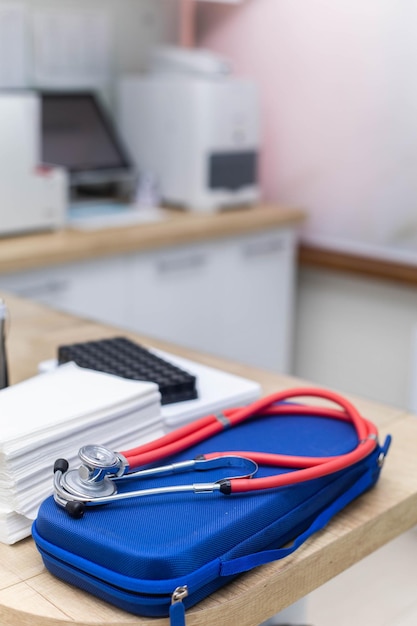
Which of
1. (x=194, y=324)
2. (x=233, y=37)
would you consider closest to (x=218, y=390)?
(x=194, y=324)

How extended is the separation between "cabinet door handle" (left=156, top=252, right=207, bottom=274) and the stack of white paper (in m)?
1.65

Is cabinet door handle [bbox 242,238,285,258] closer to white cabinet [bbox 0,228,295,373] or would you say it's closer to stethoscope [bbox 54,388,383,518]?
white cabinet [bbox 0,228,295,373]

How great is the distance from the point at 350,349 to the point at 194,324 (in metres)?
0.64

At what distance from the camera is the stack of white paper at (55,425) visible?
2.97 ft

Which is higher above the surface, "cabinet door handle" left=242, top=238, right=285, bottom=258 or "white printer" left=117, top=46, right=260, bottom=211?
"white printer" left=117, top=46, right=260, bottom=211

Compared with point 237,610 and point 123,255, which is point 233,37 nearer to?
point 123,255

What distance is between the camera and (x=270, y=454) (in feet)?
3.12

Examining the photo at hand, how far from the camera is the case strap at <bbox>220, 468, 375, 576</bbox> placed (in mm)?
817

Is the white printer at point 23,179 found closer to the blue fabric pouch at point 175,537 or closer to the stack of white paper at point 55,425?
the stack of white paper at point 55,425

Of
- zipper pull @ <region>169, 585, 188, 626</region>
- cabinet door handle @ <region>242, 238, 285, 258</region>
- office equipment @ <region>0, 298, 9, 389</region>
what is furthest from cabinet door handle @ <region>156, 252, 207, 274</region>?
zipper pull @ <region>169, 585, 188, 626</region>

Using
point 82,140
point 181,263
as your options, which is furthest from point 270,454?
point 82,140

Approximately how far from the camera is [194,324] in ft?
9.56

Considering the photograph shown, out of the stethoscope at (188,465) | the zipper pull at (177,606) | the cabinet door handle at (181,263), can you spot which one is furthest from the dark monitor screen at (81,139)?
the zipper pull at (177,606)

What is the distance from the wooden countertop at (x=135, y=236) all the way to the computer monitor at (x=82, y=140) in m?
0.27
